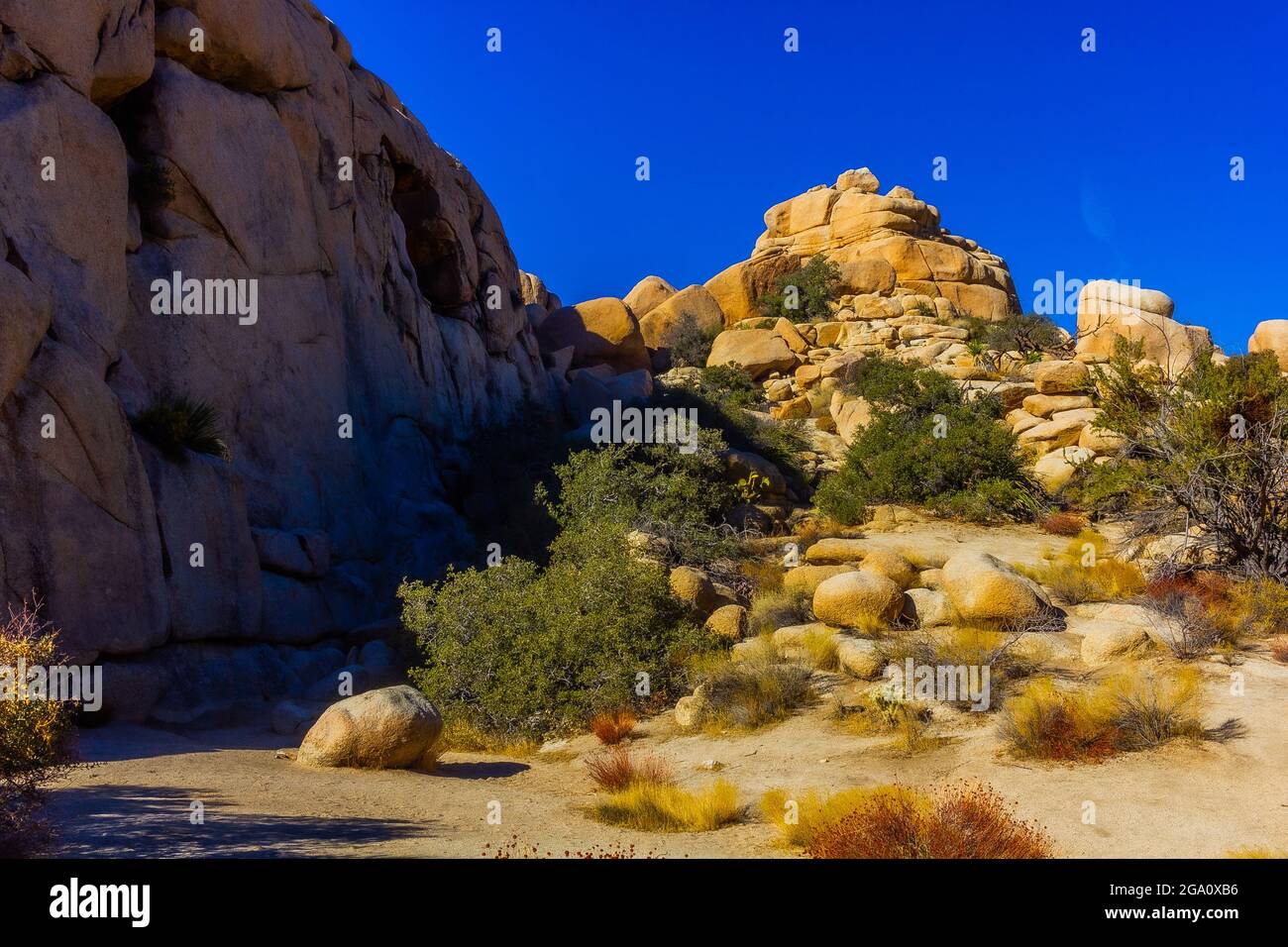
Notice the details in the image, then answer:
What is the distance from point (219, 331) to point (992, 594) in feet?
40.9

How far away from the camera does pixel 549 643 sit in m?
11.5

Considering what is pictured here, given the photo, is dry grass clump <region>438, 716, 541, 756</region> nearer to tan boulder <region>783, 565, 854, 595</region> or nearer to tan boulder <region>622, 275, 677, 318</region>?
tan boulder <region>783, 565, 854, 595</region>

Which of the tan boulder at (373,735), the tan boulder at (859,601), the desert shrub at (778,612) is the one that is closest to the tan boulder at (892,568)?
the tan boulder at (859,601)

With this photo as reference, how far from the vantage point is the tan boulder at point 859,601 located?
1247 cm

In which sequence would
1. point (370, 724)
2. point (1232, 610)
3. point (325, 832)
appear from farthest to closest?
1. point (1232, 610)
2. point (370, 724)
3. point (325, 832)

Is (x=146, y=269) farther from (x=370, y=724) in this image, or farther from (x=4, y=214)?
(x=370, y=724)

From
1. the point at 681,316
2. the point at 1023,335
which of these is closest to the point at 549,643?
the point at 1023,335

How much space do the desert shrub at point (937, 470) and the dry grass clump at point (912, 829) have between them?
42.3 ft

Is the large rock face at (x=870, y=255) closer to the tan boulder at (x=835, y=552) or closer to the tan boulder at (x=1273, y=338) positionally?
the tan boulder at (x=1273, y=338)

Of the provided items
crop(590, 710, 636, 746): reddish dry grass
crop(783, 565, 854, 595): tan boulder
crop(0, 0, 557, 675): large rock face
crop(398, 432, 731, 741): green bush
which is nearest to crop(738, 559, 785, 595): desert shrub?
crop(783, 565, 854, 595): tan boulder

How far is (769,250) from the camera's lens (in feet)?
155

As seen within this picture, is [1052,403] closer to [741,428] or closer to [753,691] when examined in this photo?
[741,428]
